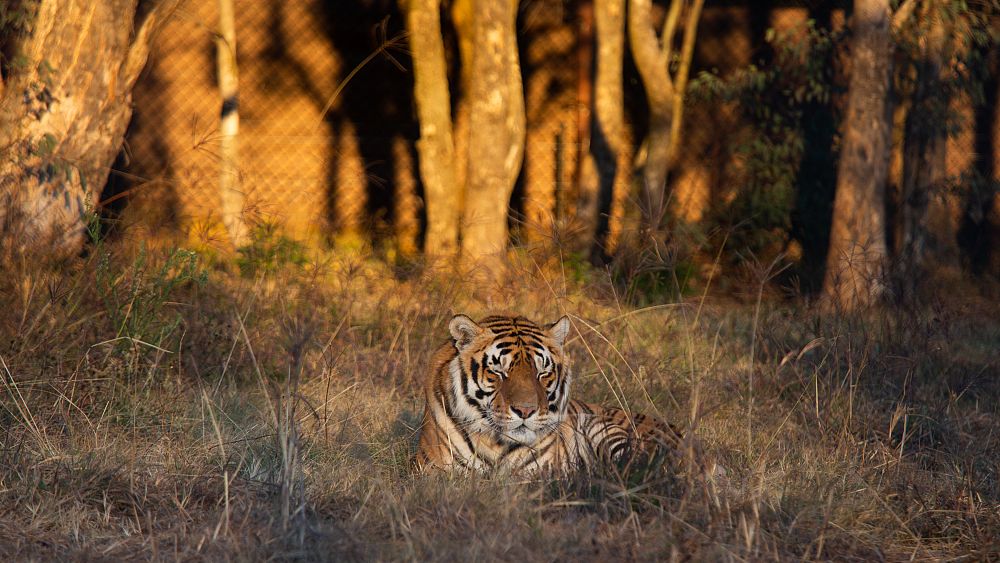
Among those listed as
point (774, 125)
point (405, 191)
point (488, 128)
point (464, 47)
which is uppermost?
point (464, 47)

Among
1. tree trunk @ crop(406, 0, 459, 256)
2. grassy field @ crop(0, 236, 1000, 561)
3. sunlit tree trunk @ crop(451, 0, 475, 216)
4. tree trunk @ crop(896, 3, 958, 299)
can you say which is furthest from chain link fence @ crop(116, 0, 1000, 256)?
grassy field @ crop(0, 236, 1000, 561)

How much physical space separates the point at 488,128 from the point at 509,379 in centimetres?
450

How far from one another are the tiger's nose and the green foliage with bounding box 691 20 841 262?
662 centimetres

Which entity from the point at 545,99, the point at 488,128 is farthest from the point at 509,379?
the point at 545,99

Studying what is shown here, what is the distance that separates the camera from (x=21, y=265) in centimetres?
536

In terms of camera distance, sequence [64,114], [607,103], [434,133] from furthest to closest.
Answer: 1. [607,103]
2. [434,133]
3. [64,114]

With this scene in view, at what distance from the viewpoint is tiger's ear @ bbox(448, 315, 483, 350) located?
13.4 ft

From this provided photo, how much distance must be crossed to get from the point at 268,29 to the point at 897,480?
8.93 metres

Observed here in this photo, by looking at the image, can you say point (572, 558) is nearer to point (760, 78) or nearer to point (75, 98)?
point (75, 98)

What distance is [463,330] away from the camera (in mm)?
4117

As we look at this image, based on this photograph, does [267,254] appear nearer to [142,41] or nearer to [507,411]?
[142,41]

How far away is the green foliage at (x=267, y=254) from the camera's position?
660cm

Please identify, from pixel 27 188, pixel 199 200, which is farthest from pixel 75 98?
pixel 199 200

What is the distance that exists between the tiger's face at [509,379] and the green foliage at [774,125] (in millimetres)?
6364
